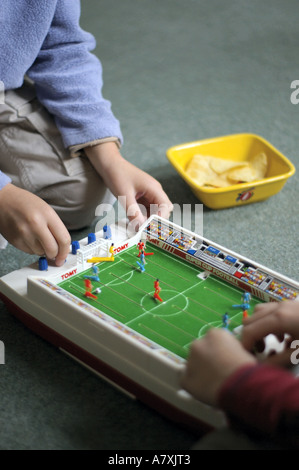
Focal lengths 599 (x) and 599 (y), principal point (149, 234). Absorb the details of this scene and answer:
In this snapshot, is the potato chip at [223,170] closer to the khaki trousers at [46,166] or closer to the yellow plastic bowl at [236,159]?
the yellow plastic bowl at [236,159]

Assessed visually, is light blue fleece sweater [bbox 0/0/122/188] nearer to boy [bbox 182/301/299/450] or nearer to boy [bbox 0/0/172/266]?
boy [bbox 0/0/172/266]

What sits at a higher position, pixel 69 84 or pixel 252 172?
pixel 69 84

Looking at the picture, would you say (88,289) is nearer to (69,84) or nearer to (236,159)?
(69,84)

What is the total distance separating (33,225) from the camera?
3.15 feet

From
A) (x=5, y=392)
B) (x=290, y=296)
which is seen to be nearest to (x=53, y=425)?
(x=5, y=392)

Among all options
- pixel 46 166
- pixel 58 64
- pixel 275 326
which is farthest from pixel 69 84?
pixel 275 326

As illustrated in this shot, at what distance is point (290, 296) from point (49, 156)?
0.58m

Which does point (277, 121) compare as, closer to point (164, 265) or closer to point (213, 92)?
point (213, 92)

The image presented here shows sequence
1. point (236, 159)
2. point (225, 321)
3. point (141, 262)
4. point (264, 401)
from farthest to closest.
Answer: point (236, 159) < point (141, 262) < point (225, 321) < point (264, 401)

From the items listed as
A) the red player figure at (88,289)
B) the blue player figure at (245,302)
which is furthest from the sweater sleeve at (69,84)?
the blue player figure at (245,302)

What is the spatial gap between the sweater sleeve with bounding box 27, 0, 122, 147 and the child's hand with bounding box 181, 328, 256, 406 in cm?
60

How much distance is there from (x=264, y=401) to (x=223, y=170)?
810 mm

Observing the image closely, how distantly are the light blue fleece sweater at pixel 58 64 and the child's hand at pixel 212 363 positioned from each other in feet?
1.96

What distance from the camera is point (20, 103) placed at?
1240mm
